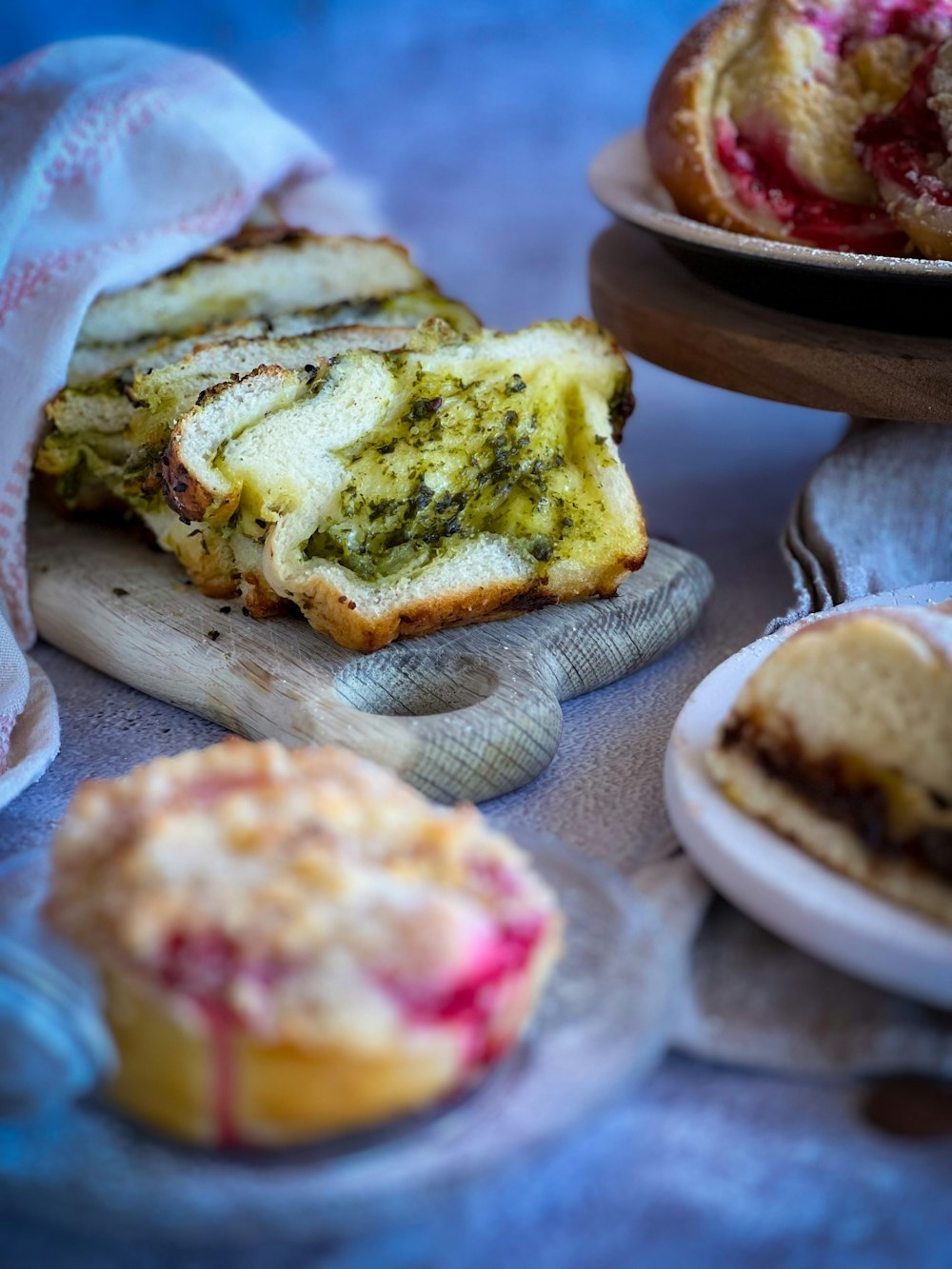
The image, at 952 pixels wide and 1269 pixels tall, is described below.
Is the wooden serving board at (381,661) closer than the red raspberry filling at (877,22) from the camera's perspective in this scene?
Yes

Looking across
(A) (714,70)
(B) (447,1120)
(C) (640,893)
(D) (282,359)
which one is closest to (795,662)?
(C) (640,893)

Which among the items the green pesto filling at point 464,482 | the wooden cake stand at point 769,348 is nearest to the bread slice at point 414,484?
the green pesto filling at point 464,482

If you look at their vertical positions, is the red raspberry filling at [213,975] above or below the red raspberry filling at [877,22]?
below

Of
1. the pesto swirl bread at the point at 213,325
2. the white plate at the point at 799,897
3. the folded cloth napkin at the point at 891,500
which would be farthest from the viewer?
the folded cloth napkin at the point at 891,500

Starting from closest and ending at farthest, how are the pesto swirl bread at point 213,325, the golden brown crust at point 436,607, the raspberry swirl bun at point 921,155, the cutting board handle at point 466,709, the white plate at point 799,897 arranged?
the white plate at point 799,897 → the cutting board handle at point 466,709 → the golden brown crust at point 436,607 → the raspberry swirl bun at point 921,155 → the pesto swirl bread at point 213,325

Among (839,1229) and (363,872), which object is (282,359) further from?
(839,1229)

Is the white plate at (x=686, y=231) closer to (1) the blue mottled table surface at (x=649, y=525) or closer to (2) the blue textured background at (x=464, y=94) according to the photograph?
(1) the blue mottled table surface at (x=649, y=525)

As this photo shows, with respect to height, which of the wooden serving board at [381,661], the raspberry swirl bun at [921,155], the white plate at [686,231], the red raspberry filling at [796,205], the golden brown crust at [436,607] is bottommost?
the wooden serving board at [381,661]
